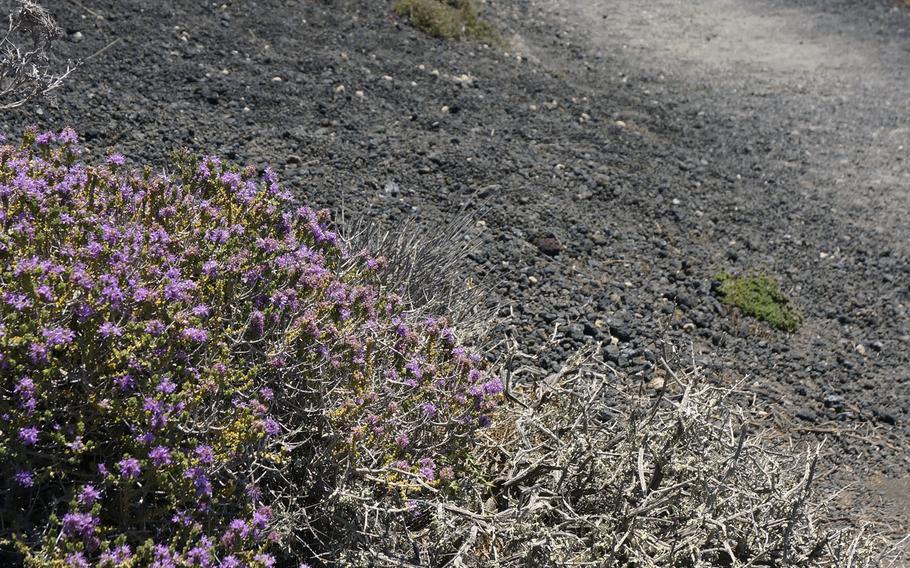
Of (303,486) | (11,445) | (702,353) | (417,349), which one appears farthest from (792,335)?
(11,445)

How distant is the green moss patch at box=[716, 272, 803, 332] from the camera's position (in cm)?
507

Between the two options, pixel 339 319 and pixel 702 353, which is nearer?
pixel 339 319

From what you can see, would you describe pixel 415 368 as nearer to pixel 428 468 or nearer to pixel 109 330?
pixel 428 468

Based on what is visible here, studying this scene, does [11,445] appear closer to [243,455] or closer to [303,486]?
[243,455]

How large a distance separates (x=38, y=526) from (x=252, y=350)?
69 centimetres

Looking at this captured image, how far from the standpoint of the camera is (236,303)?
2.56m

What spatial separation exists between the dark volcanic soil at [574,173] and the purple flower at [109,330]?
184cm

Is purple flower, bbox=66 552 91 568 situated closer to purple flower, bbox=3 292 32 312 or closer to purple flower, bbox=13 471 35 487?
purple flower, bbox=13 471 35 487

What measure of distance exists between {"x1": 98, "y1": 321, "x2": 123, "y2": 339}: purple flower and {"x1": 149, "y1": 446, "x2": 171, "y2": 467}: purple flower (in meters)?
0.30

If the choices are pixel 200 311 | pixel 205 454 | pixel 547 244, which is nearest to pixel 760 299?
pixel 547 244

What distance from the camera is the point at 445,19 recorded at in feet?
26.2

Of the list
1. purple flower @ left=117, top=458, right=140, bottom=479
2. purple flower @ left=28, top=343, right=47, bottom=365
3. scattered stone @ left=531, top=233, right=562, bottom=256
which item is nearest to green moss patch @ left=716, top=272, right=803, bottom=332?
scattered stone @ left=531, top=233, right=562, bottom=256

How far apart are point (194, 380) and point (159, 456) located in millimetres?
285

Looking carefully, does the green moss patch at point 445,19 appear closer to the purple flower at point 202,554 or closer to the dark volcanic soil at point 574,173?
the dark volcanic soil at point 574,173
